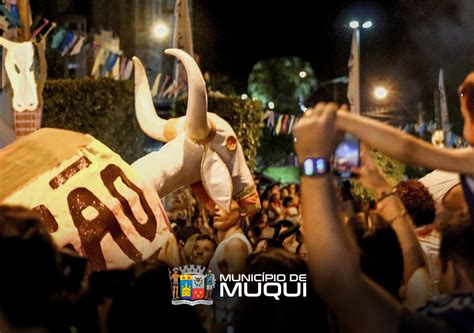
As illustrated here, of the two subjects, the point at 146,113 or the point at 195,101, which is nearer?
the point at 195,101

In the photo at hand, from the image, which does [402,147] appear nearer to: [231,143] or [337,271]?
[337,271]

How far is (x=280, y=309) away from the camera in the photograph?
7.88 feet

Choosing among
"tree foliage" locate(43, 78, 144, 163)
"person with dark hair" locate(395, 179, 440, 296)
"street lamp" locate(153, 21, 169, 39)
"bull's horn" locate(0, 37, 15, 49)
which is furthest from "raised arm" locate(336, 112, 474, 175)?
"street lamp" locate(153, 21, 169, 39)

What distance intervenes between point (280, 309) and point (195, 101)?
1.47 meters

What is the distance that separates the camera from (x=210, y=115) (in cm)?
395

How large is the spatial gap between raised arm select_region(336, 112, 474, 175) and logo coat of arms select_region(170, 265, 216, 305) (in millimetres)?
1009

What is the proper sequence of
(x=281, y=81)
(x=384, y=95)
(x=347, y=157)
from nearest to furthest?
(x=347, y=157) → (x=384, y=95) → (x=281, y=81)

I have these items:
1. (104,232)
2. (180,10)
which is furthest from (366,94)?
(104,232)

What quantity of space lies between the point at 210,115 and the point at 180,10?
298 inches

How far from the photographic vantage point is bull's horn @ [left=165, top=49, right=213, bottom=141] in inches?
139

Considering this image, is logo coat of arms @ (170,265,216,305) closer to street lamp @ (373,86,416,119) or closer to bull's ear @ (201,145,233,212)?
bull's ear @ (201,145,233,212)

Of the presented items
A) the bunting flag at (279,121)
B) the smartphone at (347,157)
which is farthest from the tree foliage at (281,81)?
the smartphone at (347,157)

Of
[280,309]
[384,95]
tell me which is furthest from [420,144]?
[384,95]

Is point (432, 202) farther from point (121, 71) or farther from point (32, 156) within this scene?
point (121, 71)
